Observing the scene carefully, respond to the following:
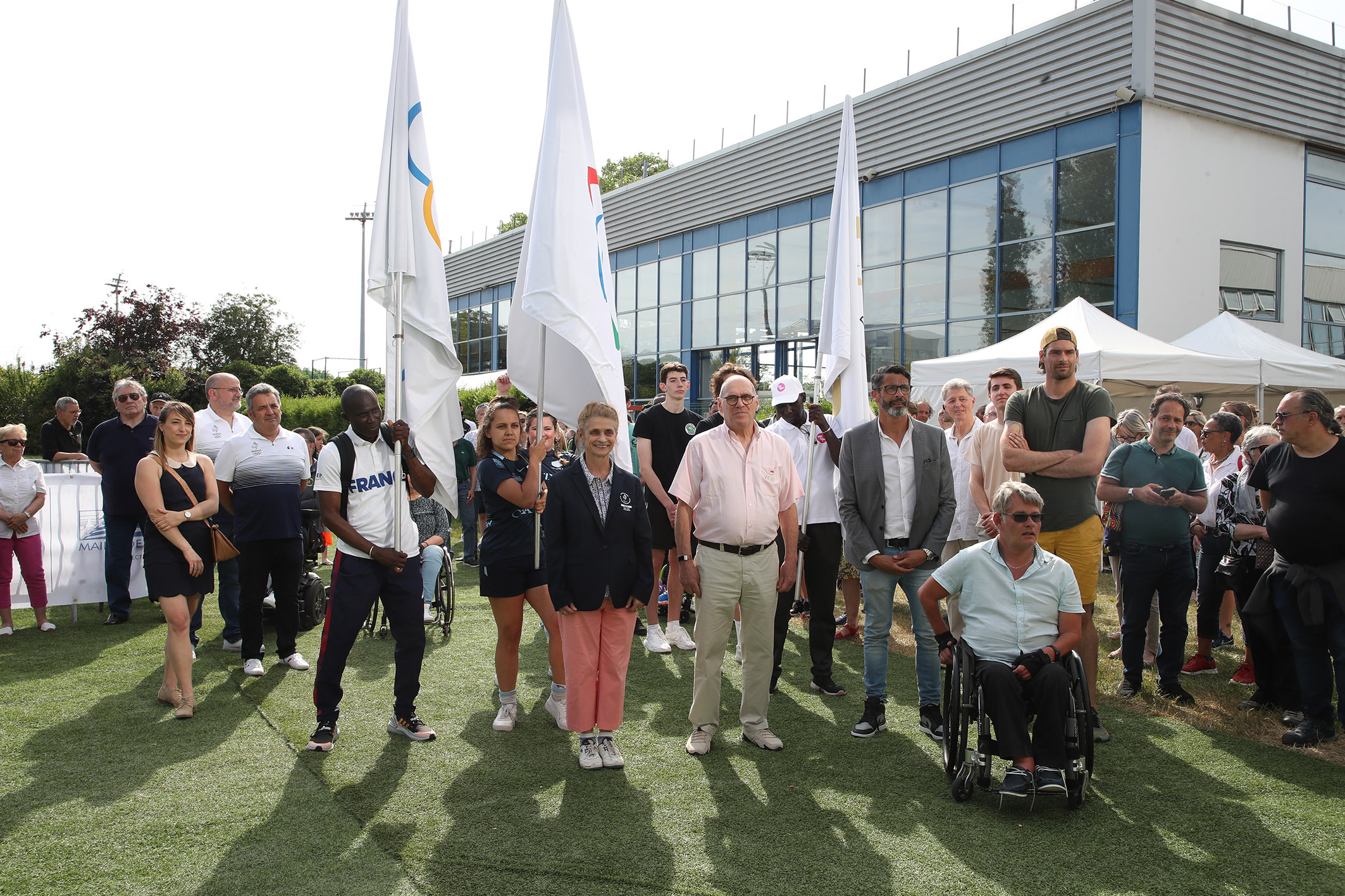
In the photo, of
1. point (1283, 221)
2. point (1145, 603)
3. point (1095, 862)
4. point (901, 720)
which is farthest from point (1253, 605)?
point (1283, 221)

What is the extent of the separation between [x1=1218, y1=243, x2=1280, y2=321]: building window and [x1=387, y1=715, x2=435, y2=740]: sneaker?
17.1 m

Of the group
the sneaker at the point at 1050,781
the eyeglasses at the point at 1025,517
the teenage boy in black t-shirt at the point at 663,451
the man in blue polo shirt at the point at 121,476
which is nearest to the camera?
the sneaker at the point at 1050,781

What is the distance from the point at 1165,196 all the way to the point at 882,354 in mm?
6830

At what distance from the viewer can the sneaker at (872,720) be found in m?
4.93

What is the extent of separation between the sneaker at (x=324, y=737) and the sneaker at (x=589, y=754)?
138 cm

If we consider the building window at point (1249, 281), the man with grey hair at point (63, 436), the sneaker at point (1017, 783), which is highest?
the building window at point (1249, 281)

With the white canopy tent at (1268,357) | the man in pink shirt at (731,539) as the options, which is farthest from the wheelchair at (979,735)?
the white canopy tent at (1268,357)

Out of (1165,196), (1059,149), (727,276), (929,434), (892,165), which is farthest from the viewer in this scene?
(727,276)

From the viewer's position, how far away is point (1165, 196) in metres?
16.0

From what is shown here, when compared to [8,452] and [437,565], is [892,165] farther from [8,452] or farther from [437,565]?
[8,452]

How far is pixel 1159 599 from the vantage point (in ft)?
18.1

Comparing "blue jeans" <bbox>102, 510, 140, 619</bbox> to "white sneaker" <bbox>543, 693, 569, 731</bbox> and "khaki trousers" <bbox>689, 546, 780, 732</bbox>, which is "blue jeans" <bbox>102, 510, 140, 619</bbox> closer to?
"white sneaker" <bbox>543, 693, 569, 731</bbox>

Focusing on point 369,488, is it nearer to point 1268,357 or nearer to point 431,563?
point 431,563

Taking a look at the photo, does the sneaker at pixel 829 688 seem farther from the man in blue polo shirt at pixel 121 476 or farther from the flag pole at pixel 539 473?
the man in blue polo shirt at pixel 121 476
